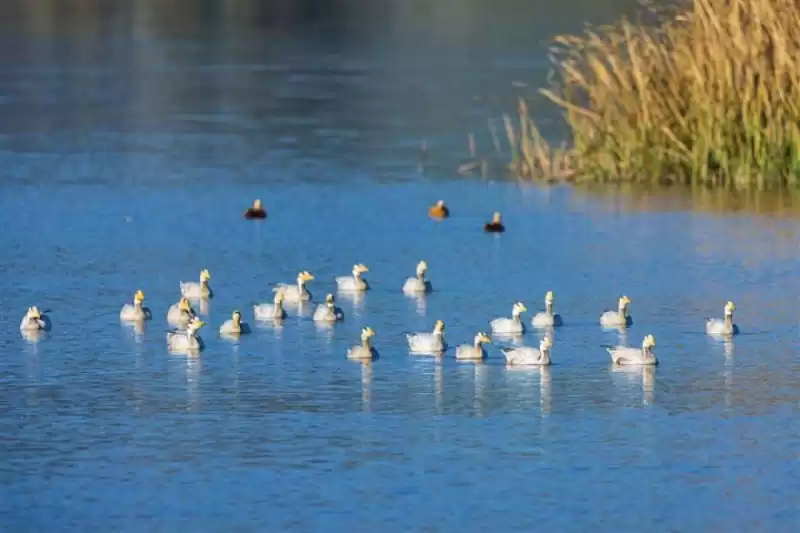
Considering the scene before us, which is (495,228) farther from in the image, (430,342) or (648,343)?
(648,343)

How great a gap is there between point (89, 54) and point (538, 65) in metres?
9.90

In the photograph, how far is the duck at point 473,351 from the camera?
17.0 metres

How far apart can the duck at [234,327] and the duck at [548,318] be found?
226 centimetres

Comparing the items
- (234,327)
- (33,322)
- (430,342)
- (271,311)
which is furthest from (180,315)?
(430,342)

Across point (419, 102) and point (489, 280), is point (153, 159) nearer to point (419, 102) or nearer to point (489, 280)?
point (419, 102)

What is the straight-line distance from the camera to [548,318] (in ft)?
59.7

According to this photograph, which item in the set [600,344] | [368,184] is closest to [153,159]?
[368,184]

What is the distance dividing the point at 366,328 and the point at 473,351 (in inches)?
48.8

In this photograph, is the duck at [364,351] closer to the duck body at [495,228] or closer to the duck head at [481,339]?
the duck head at [481,339]

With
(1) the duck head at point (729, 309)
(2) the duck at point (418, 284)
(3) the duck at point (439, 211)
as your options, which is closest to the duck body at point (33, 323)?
(2) the duck at point (418, 284)

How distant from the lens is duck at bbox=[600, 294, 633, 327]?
713 inches

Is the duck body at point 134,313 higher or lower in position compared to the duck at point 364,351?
higher

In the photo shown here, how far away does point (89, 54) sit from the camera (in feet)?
149

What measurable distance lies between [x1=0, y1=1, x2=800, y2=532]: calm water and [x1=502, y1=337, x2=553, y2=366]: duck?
0.59 ft
